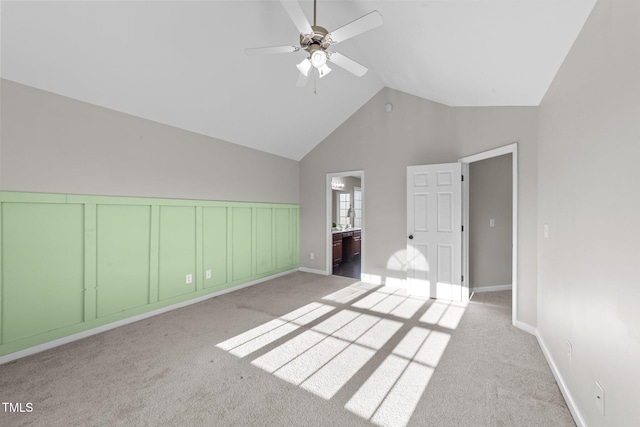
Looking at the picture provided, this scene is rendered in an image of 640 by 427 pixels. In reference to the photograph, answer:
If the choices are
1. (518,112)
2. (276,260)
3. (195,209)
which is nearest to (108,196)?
(195,209)

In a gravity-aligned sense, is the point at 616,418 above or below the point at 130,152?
below

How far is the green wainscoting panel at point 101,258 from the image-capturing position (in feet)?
7.34

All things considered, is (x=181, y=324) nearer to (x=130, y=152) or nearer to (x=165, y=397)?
(x=165, y=397)

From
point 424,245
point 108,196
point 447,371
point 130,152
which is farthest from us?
point 424,245

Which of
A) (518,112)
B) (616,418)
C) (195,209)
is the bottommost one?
(616,418)

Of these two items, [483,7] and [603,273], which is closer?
[603,273]

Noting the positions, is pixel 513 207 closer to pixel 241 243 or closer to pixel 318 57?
pixel 318 57

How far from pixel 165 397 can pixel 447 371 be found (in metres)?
2.11

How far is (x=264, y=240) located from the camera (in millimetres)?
4738

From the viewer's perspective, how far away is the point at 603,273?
1.33 meters

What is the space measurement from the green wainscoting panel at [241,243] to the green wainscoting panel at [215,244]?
17 centimetres

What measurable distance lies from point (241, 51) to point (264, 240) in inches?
116

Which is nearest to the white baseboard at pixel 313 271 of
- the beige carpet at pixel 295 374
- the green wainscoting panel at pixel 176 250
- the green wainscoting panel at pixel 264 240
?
the green wainscoting panel at pixel 264 240

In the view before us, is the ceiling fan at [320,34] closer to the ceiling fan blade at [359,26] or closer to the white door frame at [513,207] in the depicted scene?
the ceiling fan blade at [359,26]
